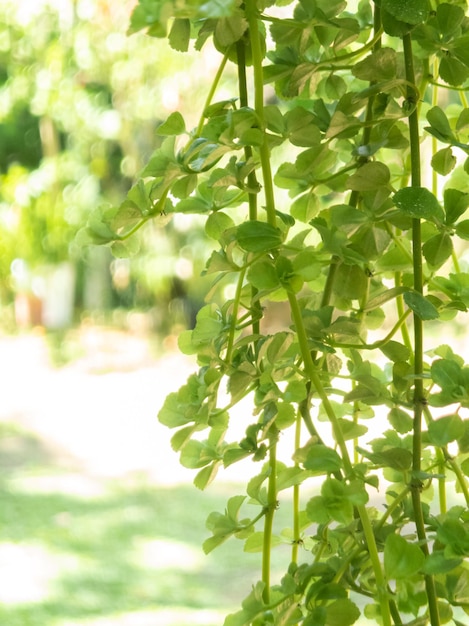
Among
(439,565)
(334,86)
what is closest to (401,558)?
(439,565)

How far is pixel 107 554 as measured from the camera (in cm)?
135

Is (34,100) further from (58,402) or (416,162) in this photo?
(416,162)

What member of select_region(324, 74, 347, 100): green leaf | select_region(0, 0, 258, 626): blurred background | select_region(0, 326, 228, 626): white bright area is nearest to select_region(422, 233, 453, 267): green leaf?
select_region(324, 74, 347, 100): green leaf

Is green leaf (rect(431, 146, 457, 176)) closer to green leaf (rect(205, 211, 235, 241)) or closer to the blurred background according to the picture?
green leaf (rect(205, 211, 235, 241))

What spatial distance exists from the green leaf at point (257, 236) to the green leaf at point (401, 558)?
0.37ft

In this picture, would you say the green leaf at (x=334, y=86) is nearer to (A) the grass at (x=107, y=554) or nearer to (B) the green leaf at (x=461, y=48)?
(B) the green leaf at (x=461, y=48)

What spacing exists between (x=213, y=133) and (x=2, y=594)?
961mm

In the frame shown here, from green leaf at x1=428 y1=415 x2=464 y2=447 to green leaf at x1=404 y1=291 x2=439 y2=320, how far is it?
0.04 m

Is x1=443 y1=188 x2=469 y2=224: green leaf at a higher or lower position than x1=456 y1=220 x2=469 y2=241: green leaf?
higher

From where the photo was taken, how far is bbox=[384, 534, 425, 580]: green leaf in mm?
303

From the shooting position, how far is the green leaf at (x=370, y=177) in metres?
0.34

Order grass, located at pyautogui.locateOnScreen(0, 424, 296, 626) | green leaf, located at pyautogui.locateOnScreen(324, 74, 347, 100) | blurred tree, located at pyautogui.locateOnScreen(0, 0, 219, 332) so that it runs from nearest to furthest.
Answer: green leaf, located at pyautogui.locateOnScreen(324, 74, 347, 100), grass, located at pyautogui.locateOnScreen(0, 424, 296, 626), blurred tree, located at pyautogui.locateOnScreen(0, 0, 219, 332)

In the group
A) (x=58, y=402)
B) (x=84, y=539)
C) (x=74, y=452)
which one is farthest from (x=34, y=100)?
(x=84, y=539)

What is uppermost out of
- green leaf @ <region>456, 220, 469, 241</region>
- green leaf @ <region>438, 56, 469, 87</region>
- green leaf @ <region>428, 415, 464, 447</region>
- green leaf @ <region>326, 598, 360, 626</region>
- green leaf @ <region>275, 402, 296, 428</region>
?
green leaf @ <region>438, 56, 469, 87</region>
